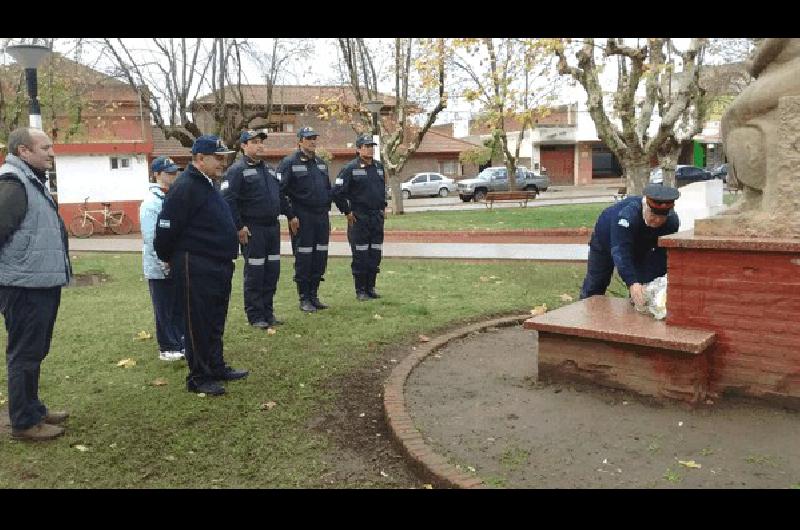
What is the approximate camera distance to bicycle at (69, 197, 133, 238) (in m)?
19.2

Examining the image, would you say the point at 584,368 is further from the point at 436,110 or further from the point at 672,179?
the point at 436,110

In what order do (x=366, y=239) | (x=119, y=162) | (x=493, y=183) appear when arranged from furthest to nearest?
1. (x=493, y=183)
2. (x=119, y=162)
3. (x=366, y=239)

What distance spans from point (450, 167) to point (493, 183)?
12056 mm

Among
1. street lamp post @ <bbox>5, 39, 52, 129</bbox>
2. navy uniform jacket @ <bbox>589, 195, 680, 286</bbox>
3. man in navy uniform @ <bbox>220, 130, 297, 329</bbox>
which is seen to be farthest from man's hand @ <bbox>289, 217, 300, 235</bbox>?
street lamp post @ <bbox>5, 39, 52, 129</bbox>

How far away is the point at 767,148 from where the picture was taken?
4352 millimetres

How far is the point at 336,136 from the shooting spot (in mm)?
44406

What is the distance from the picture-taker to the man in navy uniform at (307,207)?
7.56 m

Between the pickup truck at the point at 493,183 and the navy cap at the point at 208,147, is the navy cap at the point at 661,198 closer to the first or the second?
the navy cap at the point at 208,147

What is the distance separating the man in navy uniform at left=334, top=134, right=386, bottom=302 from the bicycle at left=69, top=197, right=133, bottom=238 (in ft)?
45.1

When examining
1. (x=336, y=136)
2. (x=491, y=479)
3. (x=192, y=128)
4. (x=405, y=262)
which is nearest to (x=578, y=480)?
(x=491, y=479)

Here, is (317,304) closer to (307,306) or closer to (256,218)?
(307,306)

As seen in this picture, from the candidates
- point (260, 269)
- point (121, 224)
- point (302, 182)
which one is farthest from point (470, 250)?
point (121, 224)

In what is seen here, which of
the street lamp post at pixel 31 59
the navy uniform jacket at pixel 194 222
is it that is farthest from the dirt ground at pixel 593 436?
the street lamp post at pixel 31 59

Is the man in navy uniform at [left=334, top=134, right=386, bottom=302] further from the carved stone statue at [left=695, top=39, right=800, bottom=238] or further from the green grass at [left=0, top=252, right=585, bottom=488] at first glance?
the carved stone statue at [left=695, top=39, right=800, bottom=238]
